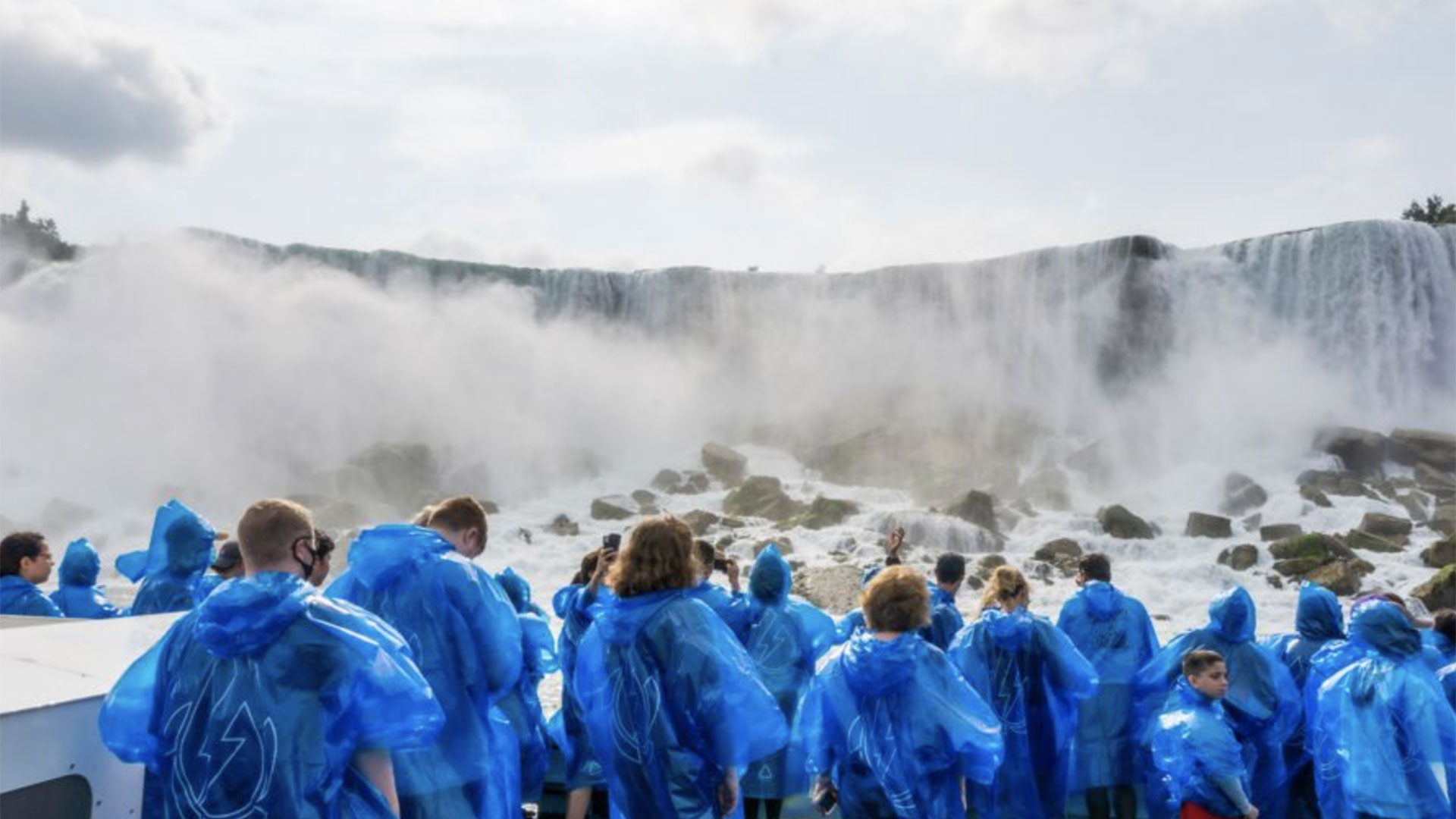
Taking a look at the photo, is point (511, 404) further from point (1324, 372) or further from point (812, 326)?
point (1324, 372)

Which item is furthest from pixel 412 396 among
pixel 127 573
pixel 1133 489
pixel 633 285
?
pixel 127 573

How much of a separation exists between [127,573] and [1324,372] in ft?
84.0

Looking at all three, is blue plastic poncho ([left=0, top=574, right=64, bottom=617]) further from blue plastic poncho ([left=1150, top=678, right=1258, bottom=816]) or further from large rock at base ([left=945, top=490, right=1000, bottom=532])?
large rock at base ([left=945, top=490, right=1000, bottom=532])

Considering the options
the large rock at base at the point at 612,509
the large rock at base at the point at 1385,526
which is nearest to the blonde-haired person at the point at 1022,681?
the large rock at base at the point at 1385,526

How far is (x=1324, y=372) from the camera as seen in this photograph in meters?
26.0

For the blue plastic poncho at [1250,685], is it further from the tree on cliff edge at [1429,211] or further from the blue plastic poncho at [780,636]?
the tree on cliff edge at [1429,211]

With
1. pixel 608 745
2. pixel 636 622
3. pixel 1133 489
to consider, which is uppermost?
pixel 636 622

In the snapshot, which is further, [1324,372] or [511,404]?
[511,404]

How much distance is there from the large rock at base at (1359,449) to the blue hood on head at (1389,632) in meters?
21.3

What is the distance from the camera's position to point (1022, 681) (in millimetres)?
4781

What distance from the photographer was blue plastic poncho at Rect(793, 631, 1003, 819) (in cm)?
348

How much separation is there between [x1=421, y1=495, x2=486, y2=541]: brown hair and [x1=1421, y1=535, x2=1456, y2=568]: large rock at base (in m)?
18.5

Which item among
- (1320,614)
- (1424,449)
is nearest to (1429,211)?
(1424,449)

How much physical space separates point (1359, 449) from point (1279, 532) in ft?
15.2
